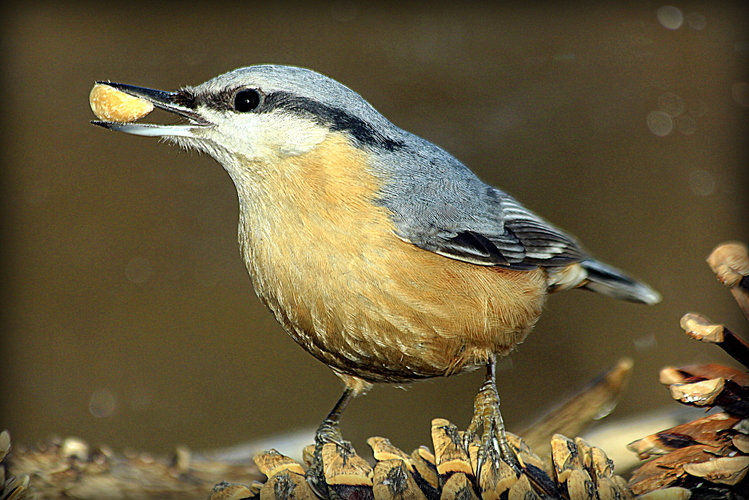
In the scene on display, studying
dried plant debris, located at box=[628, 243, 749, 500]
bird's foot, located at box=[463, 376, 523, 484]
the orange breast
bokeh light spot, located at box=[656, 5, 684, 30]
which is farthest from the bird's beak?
bokeh light spot, located at box=[656, 5, 684, 30]

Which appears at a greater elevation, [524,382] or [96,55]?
[96,55]

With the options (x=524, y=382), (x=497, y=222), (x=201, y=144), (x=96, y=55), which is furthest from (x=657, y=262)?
(x=96, y=55)

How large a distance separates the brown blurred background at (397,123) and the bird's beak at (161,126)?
1261 mm

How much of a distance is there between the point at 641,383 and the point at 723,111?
1.23m

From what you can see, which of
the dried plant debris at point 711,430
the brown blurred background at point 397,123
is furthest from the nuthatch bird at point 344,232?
the brown blurred background at point 397,123

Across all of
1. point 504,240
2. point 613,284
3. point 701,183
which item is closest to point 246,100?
point 504,240

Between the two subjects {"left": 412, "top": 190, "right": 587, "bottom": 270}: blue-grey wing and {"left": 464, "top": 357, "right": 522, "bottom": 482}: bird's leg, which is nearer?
{"left": 464, "top": 357, "right": 522, "bottom": 482}: bird's leg

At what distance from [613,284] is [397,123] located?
1.21m

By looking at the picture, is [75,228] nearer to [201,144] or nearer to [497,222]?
[201,144]

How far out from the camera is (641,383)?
2785 mm

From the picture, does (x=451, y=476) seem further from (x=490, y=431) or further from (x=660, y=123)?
(x=660, y=123)

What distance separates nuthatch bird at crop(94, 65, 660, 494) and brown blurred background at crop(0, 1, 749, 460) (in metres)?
1.25

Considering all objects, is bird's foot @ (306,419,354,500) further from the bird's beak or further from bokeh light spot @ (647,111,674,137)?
bokeh light spot @ (647,111,674,137)

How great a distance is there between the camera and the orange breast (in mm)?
1293
